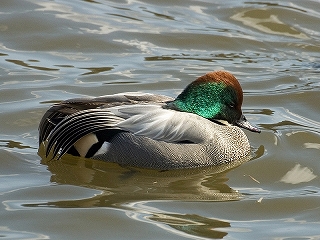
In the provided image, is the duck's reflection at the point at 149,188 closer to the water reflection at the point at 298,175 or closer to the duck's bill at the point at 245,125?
the duck's bill at the point at 245,125

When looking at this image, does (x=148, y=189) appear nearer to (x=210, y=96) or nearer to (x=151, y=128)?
(x=151, y=128)

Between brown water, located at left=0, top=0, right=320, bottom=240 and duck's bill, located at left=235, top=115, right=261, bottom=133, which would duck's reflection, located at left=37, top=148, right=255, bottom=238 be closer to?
brown water, located at left=0, top=0, right=320, bottom=240

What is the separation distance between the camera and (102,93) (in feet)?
29.4

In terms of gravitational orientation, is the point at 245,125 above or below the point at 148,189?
above

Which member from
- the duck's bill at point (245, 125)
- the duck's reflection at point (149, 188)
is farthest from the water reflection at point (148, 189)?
the duck's bill at point (245, 125)

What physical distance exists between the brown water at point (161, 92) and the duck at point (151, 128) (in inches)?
5.1

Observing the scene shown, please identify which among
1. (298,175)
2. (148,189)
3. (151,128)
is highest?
(151,128)

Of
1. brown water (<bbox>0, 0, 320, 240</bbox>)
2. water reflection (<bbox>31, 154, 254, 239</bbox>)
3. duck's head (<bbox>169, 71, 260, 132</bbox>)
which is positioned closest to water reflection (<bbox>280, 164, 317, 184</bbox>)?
brown water (<bbox>0, 0, 320, 240</bbox>)

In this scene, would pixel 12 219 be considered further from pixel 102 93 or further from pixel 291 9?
pixel 291 9

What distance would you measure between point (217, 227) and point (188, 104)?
1.59 metres

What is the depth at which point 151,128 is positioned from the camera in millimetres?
6930

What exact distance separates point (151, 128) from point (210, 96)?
25.0 inches

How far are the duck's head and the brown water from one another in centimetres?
54

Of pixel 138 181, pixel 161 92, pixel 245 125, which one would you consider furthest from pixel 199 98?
pixel 161 92
